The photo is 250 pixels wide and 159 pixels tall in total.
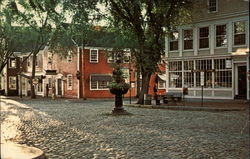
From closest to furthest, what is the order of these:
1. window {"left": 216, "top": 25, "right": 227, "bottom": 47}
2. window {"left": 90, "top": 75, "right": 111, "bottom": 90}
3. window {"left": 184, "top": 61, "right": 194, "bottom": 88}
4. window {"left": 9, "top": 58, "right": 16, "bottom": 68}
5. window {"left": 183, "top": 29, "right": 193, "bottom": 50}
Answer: window {"left": 216, "top": 25, "right": 227, "bottom": 47}, window {"left": 184, "top": 61, "right": 194, "bottom": 88}, window {"left": 183, "top": 29, "right": 193, "bottom": 50}, window {"left": 90, "top": 75, "right": 111, "bottom": 90}, window {"left": 9, "top": 58, "right": 16, "bottom": 68}

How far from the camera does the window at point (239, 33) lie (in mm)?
27688

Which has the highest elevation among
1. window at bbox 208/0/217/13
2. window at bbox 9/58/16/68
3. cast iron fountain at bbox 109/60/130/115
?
window at bbox 208/0/217/13

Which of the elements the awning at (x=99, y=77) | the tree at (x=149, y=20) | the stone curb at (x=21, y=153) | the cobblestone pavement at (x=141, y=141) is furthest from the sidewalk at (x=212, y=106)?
the awning at (x=99, y=77)

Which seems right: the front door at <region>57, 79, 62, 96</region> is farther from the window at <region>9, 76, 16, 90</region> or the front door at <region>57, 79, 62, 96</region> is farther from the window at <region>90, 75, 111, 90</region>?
the window at <region>9, 76, 16, 90</region>

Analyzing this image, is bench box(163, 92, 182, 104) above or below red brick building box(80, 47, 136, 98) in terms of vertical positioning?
below

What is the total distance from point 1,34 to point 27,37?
2806 millimetres

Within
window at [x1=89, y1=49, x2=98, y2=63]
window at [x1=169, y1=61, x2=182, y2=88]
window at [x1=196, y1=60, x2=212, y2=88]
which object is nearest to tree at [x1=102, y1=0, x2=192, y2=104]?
window at [x1=196, y1=60, x2=212, y2=88]

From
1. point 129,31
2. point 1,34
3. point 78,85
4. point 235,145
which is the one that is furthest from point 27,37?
point 235,145

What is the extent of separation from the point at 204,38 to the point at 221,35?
5.27ft

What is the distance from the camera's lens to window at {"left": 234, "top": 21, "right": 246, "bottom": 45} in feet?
90.8

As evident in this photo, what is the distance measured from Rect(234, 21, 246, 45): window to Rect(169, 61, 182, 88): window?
229 inches

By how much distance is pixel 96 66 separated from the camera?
45.4 metres

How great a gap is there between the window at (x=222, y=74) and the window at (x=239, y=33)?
1491 millimetres

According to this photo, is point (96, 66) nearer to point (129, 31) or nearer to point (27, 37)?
point (27, 37)
